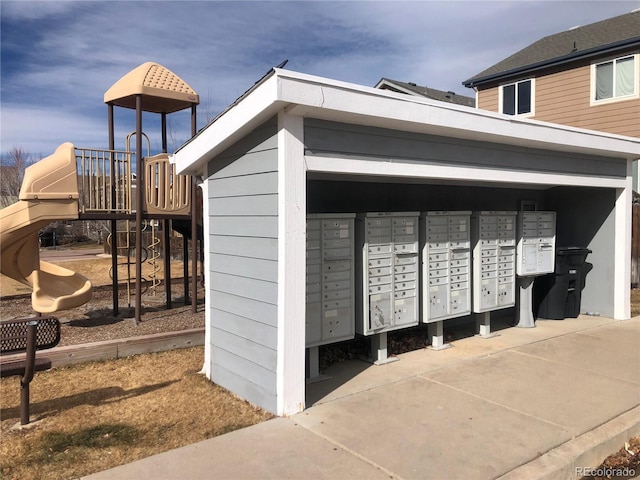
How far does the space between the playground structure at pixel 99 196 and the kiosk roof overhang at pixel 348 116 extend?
233 centimetres

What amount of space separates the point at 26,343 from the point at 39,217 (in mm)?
3150

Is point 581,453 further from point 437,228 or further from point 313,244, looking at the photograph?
point 437,228

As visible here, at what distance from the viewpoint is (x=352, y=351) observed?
6.43m

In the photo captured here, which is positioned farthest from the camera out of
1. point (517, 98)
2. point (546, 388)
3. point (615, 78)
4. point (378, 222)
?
point (517, 98)

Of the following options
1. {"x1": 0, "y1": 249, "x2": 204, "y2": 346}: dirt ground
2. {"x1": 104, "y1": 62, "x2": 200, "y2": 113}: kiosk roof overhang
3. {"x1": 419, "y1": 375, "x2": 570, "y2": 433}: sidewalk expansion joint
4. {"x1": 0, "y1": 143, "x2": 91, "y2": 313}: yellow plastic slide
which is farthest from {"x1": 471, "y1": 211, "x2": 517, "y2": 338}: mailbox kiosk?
{"x1": 0, "y1": 143, "x2": 91, "y2": 313}: yellow plastic slide

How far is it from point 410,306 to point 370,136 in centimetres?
224

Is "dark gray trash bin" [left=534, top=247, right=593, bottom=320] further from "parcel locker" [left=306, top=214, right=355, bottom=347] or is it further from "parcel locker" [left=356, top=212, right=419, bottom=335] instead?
"parcel locker" [left=306, top=214, right=355, bottom=347]

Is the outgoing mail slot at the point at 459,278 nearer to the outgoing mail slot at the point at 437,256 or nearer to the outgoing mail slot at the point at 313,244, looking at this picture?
the outgoing mail slot at the point at 437,256

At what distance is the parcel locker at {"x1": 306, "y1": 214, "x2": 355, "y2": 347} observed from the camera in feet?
17.3

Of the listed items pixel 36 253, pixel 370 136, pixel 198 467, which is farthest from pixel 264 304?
pixel 36 253

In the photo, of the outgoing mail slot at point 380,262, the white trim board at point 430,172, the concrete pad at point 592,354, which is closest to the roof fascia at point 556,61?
the white trim board at point 430,172

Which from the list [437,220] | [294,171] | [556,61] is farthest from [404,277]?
[556,61]

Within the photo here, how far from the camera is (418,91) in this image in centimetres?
2006

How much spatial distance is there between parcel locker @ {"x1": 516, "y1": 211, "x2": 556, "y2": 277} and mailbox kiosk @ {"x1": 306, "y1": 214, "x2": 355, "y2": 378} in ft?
10.7
